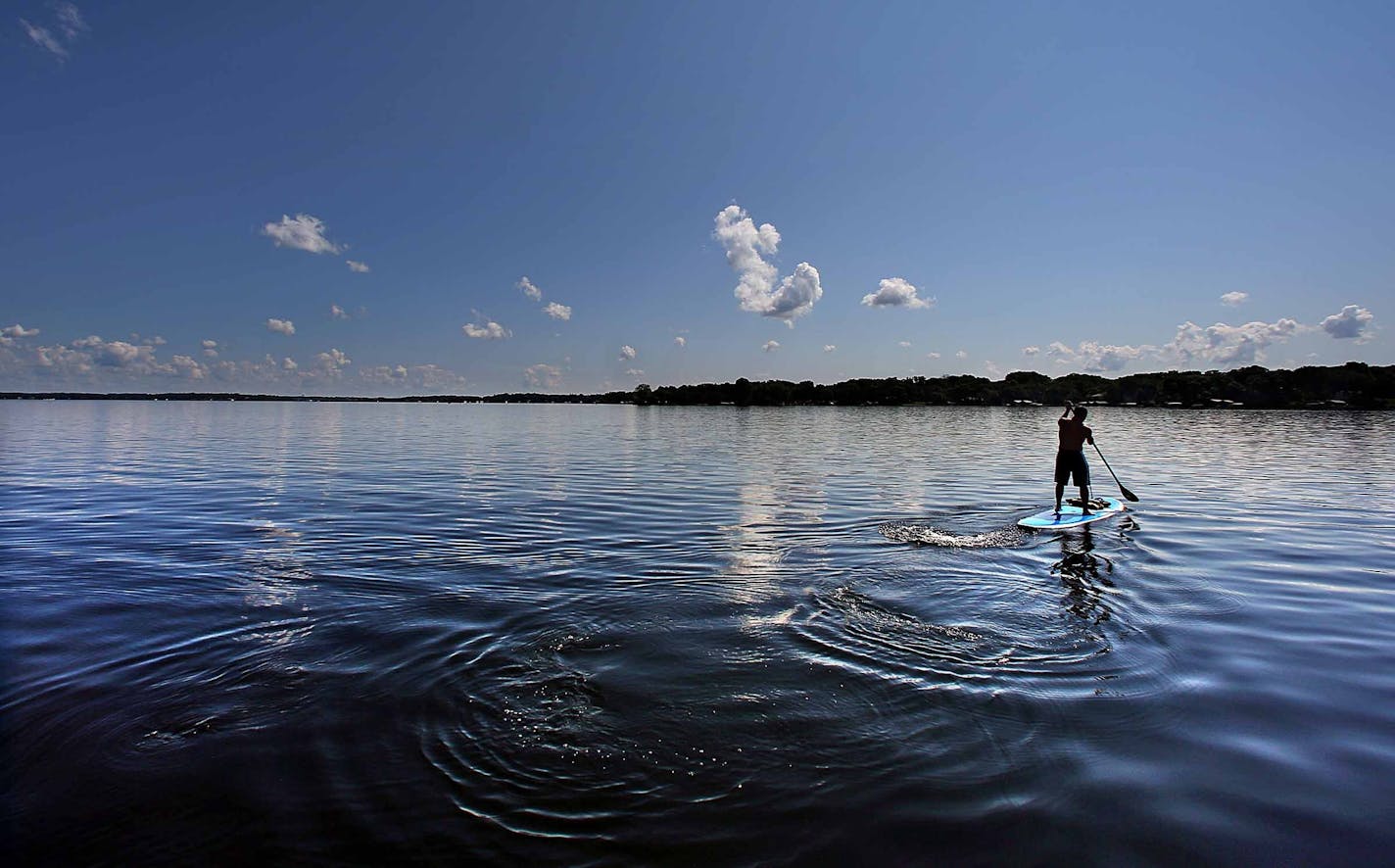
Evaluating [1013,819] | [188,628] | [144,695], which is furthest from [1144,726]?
[188,628]

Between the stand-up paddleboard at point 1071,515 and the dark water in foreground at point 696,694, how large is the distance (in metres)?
0.99

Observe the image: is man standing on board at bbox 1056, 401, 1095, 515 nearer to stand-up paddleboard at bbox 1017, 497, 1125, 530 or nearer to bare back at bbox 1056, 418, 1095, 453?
bare back at bbox 1056, 418, 1095, 453

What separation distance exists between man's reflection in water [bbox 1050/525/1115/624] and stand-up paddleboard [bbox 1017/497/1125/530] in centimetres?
79

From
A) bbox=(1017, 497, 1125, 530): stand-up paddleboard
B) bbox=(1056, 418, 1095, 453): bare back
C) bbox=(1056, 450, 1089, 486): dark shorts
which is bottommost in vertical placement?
bbox=(1017, 497, 1125, 530): stand-up paddleboard

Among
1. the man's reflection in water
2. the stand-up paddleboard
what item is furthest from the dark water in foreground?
the stand-up paddleboard

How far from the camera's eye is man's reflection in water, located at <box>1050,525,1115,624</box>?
30.9ft

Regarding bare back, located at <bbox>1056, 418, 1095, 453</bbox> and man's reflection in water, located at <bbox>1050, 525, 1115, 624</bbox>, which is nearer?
man's reflection in water, located at <bbox>1050, 525, 1115, 624</bbox>

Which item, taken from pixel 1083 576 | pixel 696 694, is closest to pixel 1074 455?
pixel 1083 576

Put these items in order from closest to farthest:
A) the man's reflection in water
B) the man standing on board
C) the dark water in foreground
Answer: the dark water in foreground < the man's reflection in water < the man standing on board

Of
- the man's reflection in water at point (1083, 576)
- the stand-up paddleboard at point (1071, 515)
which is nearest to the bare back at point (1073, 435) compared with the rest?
the stand-up paddleboard at point (1071, 515)

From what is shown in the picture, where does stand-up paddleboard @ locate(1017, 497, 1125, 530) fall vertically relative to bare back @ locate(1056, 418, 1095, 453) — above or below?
below

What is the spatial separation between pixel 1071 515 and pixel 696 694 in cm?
1425

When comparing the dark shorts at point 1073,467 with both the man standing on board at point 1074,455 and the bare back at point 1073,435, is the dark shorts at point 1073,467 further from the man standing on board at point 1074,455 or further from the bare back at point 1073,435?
the bare back at point 1073,435

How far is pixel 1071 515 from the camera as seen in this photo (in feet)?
55.9
